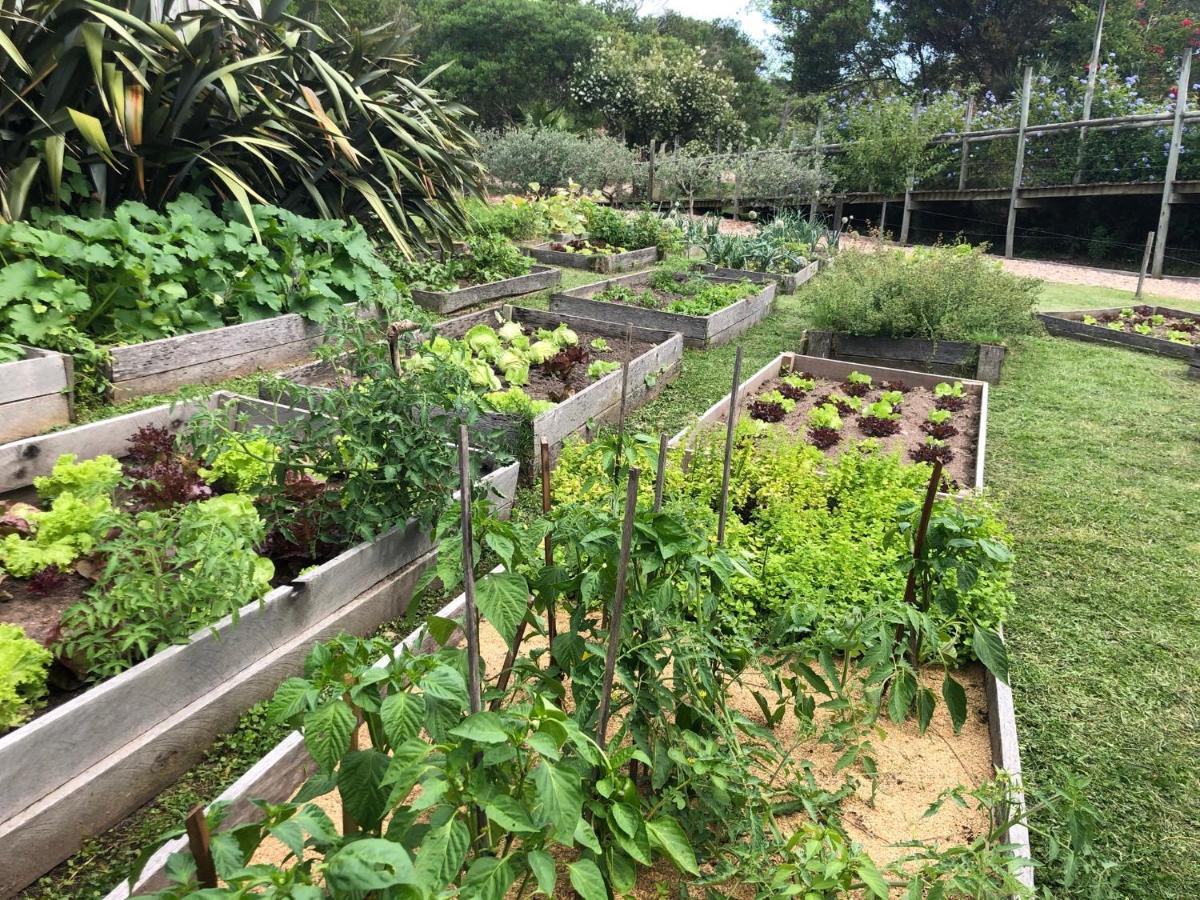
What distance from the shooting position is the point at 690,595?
6.87 ft

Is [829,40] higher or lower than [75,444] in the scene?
higher

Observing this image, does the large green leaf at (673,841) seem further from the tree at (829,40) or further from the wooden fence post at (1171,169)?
the tree at (829,40)

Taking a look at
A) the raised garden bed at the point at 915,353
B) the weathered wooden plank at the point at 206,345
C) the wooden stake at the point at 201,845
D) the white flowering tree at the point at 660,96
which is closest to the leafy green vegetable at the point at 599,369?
the weathered wooden plank at the point at 206,345

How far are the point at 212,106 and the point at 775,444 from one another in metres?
4.69

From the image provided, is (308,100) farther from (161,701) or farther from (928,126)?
(928,126)

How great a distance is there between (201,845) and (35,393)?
3686mm

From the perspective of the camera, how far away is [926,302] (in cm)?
635

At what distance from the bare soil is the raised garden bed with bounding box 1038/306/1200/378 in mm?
3077

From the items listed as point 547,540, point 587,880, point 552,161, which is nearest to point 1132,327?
point 547,540

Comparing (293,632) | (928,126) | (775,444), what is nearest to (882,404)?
(775,444)

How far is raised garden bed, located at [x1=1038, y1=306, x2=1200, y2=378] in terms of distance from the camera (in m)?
7.38

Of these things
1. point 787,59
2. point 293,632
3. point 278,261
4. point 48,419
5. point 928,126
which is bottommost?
point 293,632

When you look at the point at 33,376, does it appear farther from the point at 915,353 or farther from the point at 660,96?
the point at 660,96

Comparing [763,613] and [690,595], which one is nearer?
[690,595]
